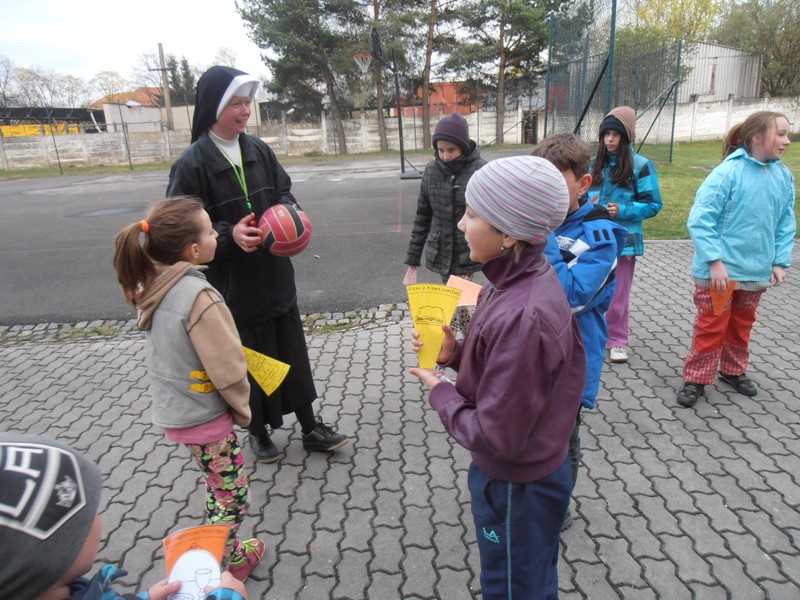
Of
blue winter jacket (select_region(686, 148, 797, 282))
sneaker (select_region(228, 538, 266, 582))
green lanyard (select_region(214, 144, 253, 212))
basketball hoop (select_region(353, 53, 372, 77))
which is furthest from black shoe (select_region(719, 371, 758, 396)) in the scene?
basketball hoop (select_region(353, 53, 372, 77))

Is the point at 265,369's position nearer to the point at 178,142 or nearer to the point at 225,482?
the point at 225,482

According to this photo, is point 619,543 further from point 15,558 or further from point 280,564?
point 15,558

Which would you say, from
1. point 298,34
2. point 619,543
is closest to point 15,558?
point 619,543

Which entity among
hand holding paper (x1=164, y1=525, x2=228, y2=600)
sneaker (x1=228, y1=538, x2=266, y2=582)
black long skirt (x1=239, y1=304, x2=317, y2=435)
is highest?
hand holding paper (x1=164, y1=525, x2=228, y2=600)

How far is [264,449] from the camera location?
3.25 metres

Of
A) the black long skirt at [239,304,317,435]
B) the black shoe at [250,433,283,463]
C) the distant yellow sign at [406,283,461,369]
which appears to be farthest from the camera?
the black shoe at [250,433,283,463]

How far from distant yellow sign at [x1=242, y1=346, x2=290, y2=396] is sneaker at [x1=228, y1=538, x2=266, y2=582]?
69cm

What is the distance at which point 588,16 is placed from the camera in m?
8.23

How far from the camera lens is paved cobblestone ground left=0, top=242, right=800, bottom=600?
238cm

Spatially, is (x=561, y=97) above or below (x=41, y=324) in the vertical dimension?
above

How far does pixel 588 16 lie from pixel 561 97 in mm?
1822

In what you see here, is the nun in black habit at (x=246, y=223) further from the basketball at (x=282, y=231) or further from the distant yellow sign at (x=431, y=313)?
the distant yellow sign at (x=431, y=313)

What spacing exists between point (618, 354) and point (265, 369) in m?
2.93

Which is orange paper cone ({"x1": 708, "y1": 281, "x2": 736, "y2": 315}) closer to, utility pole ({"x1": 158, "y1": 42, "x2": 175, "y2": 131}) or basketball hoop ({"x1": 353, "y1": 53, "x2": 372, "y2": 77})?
basketball hoop ({"x1": 353, "y1": 53, "x2": 372, "y2": 77})
